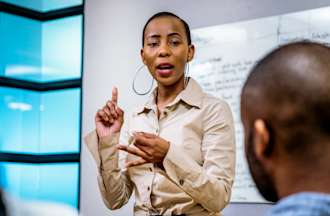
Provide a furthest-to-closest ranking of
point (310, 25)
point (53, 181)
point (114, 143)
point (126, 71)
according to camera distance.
Result: point (53, 181), point (126, 71), point (310, 25), point (114, 143)

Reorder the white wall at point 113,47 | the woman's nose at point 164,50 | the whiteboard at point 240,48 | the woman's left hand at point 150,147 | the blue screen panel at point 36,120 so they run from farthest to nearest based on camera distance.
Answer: the blue screen panel at point 36,120 < the white wall at point 113,47 < the whiteboard at point 240,48 < the woman's nose at point 164,50 < the woman's left hand at point 150,147

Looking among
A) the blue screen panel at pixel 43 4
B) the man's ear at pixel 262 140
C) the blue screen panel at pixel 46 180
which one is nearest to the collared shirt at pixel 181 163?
the man's ear at pixel 262 140

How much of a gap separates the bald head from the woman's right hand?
0.96 metres

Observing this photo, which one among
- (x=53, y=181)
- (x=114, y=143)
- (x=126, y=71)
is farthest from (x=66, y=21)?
(x=114, y=143)

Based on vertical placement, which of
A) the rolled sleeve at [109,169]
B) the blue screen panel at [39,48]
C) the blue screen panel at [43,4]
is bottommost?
the rolled sleeve at [109,169]

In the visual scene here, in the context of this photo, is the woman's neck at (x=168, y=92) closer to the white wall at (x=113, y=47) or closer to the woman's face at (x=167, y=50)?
the woman's face at (x=167, y=50)

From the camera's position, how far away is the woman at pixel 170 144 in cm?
157

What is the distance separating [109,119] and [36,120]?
303 centimetres

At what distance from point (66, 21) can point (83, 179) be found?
1306 millimetres

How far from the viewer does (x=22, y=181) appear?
4.60 m

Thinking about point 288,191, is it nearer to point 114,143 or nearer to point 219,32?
point 114,143

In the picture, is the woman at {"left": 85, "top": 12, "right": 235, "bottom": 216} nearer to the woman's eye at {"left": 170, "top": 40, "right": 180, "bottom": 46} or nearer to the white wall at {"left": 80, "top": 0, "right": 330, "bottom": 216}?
the woman's eye at {"left": 170, "top": 40, "right": 180, "bottom": 46}

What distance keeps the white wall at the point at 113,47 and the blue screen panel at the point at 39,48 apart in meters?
0.24

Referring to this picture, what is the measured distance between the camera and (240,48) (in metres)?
3.40
